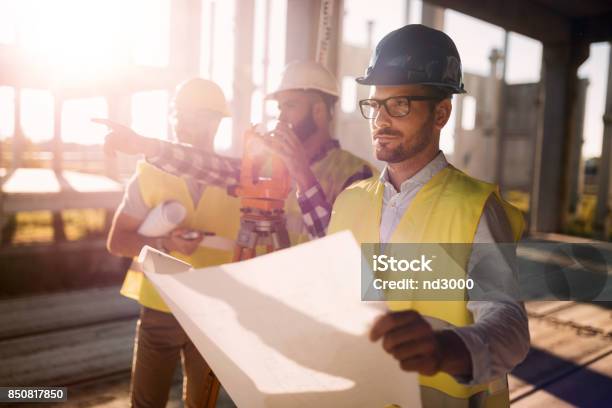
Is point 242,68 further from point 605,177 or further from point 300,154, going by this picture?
point 605,177

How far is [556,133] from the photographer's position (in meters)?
10.0

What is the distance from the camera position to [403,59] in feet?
4.57

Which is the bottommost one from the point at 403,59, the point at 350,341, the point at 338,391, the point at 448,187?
the point at 338,391

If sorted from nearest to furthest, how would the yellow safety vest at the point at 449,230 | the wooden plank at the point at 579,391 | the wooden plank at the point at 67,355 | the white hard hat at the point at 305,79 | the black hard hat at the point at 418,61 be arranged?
the yellow safety vest at the point at 449,230, the black hard hat at the point at 418,61, the white hard hat at the point at 305,79, the wooden plank at the point at 579,391, the wooden plank at the point at 67,355

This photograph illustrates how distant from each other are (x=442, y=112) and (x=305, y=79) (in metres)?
1.29

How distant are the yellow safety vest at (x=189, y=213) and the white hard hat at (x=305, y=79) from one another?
0.66 meters

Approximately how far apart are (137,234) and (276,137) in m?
0.86

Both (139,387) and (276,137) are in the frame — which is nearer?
(276,137)

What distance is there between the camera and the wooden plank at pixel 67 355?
3707 mm

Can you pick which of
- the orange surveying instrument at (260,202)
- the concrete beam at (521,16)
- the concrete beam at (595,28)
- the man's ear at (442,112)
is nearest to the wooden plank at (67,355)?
the orange surveying instrument at (260,202)

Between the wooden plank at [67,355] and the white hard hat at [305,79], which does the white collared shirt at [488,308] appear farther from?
the wooden plank at [67,355]

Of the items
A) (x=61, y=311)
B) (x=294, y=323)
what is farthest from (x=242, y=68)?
(x=294, y=323)

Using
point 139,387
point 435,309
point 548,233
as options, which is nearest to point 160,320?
point 139,387

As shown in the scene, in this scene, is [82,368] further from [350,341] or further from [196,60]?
[196,60]
